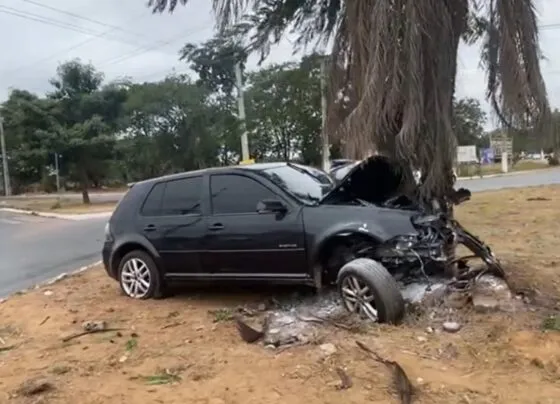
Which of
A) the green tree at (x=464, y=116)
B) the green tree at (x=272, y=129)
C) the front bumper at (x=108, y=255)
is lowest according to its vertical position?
the front bumper at (x=108, y=255)

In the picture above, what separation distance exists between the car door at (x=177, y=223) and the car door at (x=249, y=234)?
188 mm

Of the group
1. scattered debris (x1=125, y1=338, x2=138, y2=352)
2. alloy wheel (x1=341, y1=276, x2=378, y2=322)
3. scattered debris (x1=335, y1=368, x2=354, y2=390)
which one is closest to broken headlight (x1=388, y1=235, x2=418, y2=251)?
alloy wheel (x1=341, y1=276, x2=378, y2=322)

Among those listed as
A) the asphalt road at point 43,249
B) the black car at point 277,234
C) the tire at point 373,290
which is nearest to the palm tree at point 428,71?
the black car at point 277,234

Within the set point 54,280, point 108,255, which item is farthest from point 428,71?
point 54,280

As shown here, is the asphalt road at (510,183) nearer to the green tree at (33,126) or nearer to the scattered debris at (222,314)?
the scattered debris at (222,314)

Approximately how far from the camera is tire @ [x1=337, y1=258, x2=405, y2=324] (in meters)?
5.63

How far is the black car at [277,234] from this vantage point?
237 inches

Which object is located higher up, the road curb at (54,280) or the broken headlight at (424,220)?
the broken headlight at (424,220)

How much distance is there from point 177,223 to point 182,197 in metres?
0.35

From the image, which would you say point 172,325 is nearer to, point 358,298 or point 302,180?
point 358,298

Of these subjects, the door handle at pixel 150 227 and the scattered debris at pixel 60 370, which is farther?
the door handle at pixel 150 227

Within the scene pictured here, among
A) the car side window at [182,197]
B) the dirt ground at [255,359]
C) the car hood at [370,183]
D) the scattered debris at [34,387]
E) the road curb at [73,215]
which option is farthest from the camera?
the road curb at [73,215]

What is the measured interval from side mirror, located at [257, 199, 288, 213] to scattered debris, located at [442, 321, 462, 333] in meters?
2.08

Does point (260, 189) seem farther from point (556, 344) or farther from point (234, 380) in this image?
point (556, 344)
